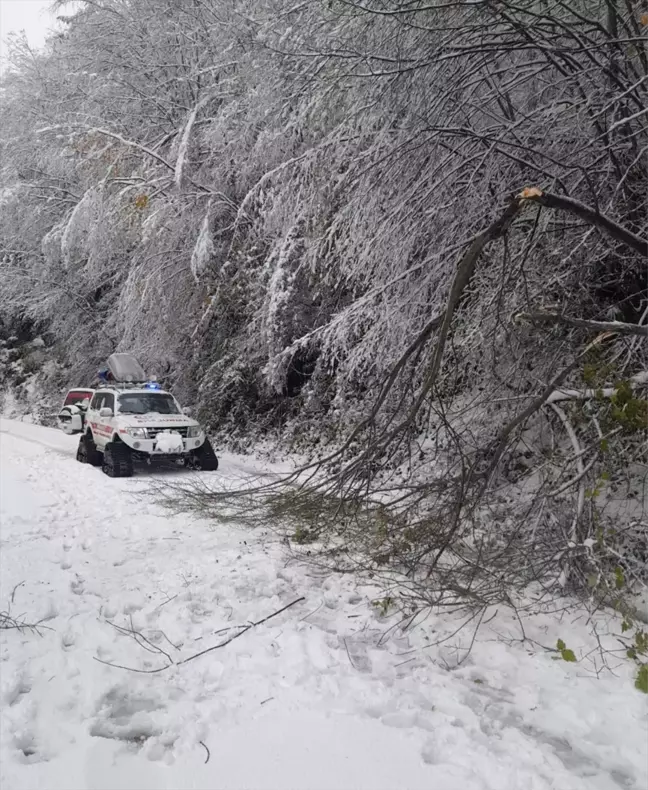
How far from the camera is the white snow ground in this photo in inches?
117

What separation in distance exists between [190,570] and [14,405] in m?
25.6

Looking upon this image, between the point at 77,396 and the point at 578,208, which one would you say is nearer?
the point at 578,208

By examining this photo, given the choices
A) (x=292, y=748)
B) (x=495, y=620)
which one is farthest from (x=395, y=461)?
(x=292, y=748)

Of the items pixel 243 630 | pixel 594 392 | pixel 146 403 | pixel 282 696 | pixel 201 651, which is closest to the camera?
pixel 282 696

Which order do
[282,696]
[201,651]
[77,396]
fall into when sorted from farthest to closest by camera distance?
[77,396], [201,651], [282,696]

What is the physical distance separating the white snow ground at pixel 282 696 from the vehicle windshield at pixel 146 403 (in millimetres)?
6504

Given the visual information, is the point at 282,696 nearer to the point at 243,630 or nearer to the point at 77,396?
the point at 243,630

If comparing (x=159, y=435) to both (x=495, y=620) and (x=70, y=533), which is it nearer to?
(x=70, y=533)

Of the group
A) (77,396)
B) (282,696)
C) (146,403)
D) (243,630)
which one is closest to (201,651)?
(243,630)

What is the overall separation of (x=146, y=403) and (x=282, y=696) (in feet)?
31.4

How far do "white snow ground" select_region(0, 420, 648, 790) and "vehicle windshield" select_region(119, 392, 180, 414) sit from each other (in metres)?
6.50

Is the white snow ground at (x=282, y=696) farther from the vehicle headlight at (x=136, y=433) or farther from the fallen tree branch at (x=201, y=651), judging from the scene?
the vehicle headlight at (x=136, y=433)

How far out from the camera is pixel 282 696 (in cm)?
364

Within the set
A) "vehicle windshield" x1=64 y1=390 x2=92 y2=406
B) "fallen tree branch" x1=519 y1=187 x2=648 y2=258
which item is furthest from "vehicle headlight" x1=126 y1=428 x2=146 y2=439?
"fallen tree branch" x1=519 y1=187 x2=648 y2=258
